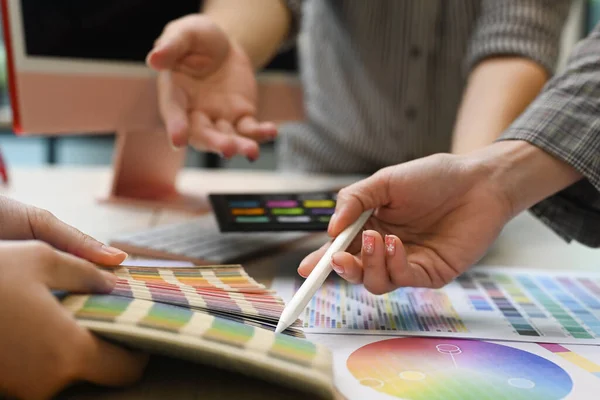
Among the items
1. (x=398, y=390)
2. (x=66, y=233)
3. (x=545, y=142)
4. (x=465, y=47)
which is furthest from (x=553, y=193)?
(x=465, y=47)

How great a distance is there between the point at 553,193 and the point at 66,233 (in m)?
0.41

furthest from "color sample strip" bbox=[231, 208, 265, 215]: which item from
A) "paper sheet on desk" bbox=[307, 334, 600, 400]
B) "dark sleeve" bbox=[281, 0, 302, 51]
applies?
"dark sleeve" bbox=[281, 0, 302, 51]

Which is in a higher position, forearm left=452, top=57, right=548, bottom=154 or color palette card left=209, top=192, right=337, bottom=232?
forearm left=452, top=57, right=548, bottom=154

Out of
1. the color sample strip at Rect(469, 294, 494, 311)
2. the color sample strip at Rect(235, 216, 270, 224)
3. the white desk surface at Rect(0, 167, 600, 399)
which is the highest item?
the color sample strip at Rect(235, 216, 270, 224)

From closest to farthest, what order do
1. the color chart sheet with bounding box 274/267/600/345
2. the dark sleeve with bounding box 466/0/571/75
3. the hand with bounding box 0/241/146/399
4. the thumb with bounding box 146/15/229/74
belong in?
the hand with bounding box 0/241/146/399 → the color chart sheet with bounding box 274/267/600/345 → the thumb with bounding box 146/15/229/74 → the dark sleeve with bounding box 466/0/571/75

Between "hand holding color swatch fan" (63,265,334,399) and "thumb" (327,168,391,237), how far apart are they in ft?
0.42

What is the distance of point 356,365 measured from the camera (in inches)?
13.2

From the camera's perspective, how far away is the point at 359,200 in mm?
465

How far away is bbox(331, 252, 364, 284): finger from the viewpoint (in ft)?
1.31

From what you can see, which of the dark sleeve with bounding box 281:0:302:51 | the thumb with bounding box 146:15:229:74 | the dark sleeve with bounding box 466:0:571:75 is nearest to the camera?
the thumb with bounding box 146:15:229:74

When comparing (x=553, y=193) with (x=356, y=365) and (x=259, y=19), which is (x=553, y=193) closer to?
(x=356, y=365)

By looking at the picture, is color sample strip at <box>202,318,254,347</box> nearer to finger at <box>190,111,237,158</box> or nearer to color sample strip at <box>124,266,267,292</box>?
Answer: color sample strip at <box>124,266,267,292</box>

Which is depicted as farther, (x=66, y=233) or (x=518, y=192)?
(x=518, y=192)

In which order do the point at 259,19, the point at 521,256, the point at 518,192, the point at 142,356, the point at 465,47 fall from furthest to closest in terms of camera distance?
1. the point at 465,47
2. the point at 259,19
3. the point at 521,256
4. the point at 518,192
5. the point at 142,356
